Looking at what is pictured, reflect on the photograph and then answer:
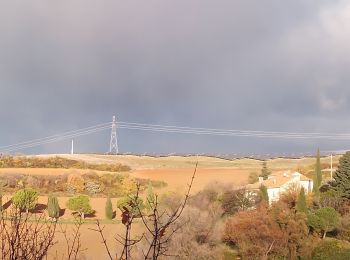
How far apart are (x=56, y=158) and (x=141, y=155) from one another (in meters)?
14.1

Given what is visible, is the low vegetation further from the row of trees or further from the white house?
the row of trees

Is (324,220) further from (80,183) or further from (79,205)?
(80,183)

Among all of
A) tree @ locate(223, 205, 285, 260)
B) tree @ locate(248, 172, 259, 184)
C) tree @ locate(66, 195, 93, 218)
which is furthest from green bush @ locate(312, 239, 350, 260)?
tree @ locate(248, 172, 259, 184)

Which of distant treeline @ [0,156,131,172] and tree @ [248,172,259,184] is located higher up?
distant treeline @ [0,156,131,172]

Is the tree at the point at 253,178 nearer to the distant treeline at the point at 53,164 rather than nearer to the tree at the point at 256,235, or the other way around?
the distant treeline at the point at 53,164

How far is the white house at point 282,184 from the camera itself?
49.2 meters

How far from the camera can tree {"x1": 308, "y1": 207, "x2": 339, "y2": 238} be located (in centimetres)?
3381

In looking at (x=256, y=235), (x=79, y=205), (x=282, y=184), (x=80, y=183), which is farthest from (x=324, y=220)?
(x=80, y=183)

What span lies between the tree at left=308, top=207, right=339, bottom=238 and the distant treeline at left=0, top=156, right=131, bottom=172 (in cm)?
3922

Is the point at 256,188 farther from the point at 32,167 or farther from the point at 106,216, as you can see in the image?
the point at 32,167

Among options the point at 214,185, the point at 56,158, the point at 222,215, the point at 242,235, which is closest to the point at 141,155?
the point at 56,158

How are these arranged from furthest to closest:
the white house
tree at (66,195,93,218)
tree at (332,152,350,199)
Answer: the white house → tree at (66,195,93,218) → tree at (332,152,350,199)

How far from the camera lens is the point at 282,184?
50875 mm

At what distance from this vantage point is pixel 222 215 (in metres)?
41.0
